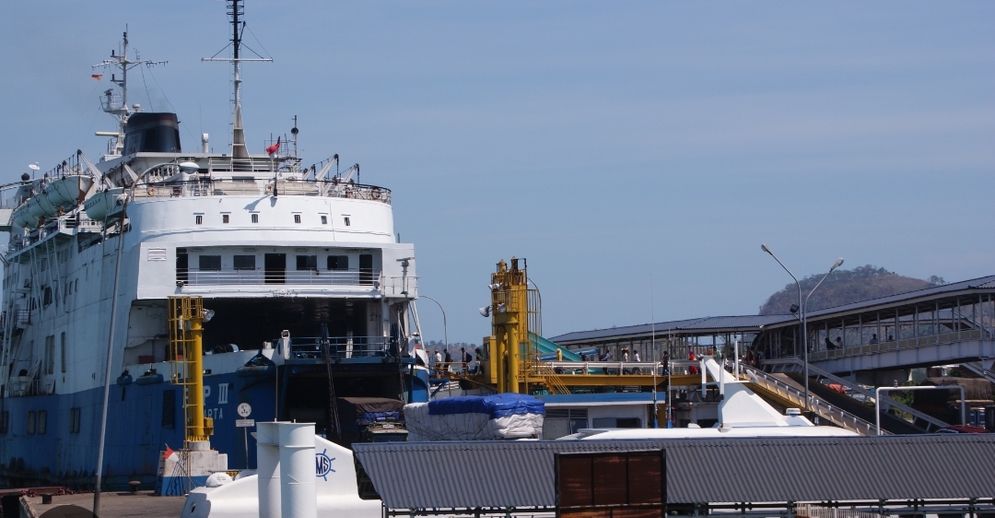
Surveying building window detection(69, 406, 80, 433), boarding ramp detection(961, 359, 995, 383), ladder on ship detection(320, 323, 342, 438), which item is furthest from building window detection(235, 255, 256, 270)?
boarding ramp detection(961, 359, 995, 383)

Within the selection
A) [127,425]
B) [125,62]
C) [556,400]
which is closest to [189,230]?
[127,425]

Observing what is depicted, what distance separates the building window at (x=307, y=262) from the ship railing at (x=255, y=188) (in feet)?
7.05

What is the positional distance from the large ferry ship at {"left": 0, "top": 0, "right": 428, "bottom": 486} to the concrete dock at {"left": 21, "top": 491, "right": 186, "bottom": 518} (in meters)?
3.23

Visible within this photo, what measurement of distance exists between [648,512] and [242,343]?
2770 cm

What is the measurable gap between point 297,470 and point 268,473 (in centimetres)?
181

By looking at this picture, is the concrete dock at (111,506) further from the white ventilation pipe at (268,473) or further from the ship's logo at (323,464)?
the white ventilation pipe at (268,473)

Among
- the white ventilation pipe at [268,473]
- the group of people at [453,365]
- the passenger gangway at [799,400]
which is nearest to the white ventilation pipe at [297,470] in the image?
the white ventilation pipe at [268,473]

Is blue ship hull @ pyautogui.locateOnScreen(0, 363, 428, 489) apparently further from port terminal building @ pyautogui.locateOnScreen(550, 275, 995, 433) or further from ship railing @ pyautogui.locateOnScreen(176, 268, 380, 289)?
port terminal building @ pyautogui.locateOnScreen(550, 275, 995, 433)

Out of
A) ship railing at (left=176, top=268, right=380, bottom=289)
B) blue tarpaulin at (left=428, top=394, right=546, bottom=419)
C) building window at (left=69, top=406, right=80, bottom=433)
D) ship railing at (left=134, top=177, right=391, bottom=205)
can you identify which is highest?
ship railing at (left=134, top=177, right=391, bottom=205)

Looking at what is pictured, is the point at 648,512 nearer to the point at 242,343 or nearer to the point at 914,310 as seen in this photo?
the point at 242,343

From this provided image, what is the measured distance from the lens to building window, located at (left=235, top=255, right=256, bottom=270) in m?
46.5

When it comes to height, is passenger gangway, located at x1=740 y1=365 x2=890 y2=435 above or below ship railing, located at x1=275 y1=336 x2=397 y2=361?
below

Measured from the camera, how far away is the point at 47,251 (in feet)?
194

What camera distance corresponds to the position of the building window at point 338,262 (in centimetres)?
4738
